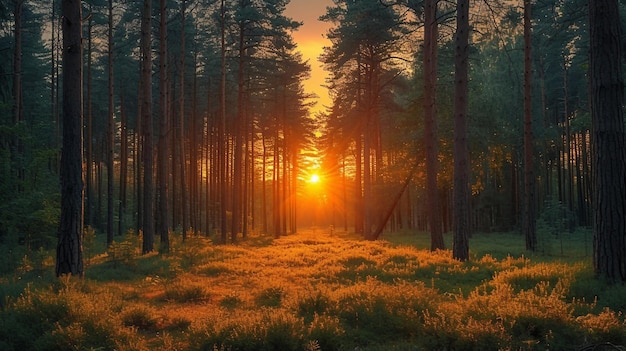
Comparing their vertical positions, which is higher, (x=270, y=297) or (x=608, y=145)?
(x=608, y=145)

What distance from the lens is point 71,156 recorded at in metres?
9.96

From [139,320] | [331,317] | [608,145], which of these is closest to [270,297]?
[331,317]

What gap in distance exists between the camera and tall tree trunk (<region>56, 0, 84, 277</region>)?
980 centimetres

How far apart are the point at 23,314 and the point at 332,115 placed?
35.7 metres

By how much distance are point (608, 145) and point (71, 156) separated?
11023mm

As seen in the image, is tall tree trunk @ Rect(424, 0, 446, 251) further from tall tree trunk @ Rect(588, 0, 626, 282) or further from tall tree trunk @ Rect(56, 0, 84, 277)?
tall tree trunk @ Rect(56, 0, 84, 277)

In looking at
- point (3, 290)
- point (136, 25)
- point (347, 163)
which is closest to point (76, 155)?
point (3, 290)

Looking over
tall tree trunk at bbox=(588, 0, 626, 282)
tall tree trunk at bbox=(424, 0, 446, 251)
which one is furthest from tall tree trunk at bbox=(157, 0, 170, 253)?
tall tree trunk at bbox=(588, 0, 626, 282)

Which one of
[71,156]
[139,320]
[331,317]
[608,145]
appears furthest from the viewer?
[71,156]

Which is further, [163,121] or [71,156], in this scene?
[163,121]

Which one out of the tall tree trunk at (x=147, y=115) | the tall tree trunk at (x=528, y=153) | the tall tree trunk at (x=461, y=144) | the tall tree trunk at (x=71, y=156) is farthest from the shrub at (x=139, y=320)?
the tall tree trunk at (x=528, y=153)

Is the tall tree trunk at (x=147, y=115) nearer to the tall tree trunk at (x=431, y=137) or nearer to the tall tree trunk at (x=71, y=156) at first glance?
the tall tree trunk at (x=71, y=156)

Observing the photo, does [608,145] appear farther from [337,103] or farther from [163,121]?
[337,103]

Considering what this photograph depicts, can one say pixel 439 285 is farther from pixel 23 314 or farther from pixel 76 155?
pixel 76 155
